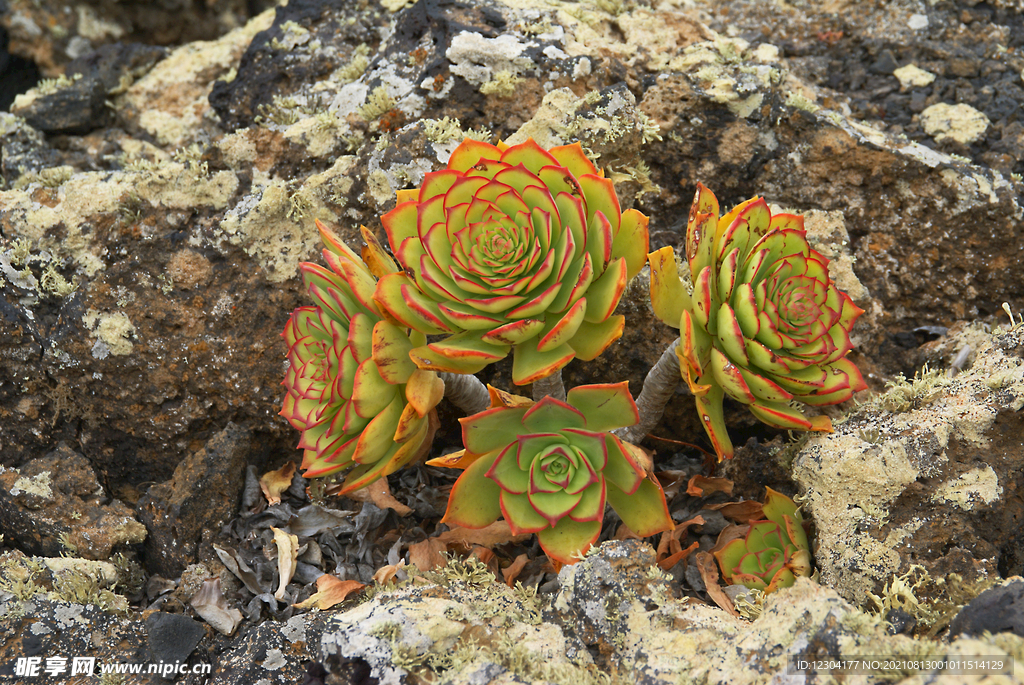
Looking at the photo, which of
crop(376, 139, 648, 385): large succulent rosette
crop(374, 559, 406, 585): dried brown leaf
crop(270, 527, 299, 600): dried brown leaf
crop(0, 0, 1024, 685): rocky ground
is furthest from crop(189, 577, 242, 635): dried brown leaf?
crop(376, 139, 648, 385): large succulent rosette

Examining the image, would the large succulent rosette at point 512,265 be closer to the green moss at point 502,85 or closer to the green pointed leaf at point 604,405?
the green pointed leaf at point 604,405

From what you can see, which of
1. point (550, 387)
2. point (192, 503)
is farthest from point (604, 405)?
point (192, 503)

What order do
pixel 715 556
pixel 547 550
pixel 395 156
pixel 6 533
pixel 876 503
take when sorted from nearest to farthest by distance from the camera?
pixel 547 550, pixel 876 503, pixel 715 556, pixel 6 533, pixel 395 156

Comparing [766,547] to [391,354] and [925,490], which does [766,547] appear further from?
[391,354]

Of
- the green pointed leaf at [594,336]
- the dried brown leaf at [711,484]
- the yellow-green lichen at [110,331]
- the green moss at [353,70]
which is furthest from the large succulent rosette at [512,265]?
the green moss at [353,70]

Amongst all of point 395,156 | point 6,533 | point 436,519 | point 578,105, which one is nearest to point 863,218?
point 578,105

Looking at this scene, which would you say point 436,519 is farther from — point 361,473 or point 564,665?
point 564,665
